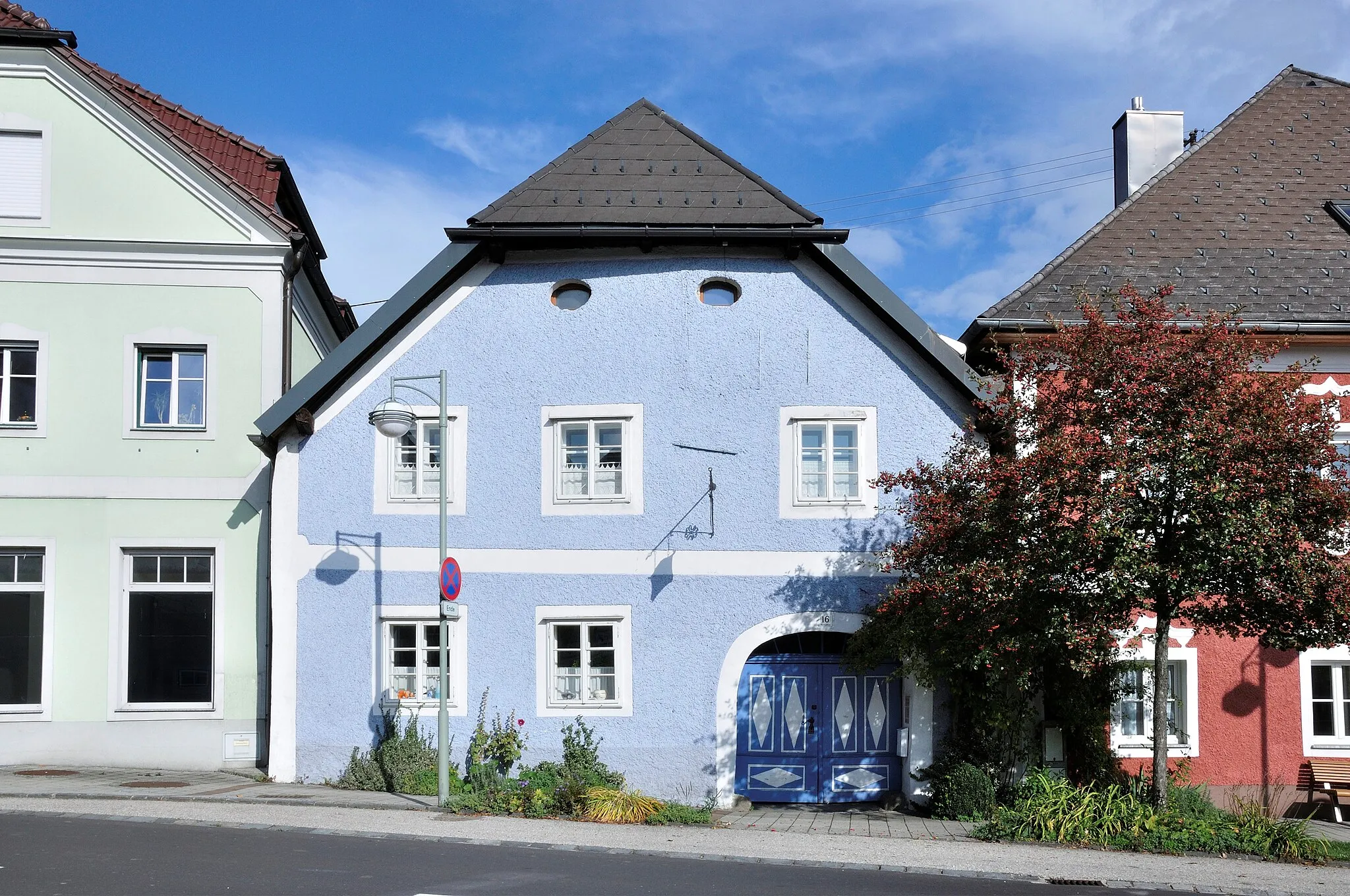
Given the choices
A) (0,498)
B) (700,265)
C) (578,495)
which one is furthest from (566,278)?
(0,498)

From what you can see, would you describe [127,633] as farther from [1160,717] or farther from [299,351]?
[1160,717]

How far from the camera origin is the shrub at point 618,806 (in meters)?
12.4

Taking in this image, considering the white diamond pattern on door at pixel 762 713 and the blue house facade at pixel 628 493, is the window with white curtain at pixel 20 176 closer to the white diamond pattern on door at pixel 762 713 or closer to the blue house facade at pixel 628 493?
the blue house facade at pixel 628 493

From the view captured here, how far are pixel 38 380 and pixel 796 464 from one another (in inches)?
381

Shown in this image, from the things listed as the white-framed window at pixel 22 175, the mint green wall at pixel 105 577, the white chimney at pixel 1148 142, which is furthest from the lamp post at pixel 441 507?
the white chimney at pixel 1148 142

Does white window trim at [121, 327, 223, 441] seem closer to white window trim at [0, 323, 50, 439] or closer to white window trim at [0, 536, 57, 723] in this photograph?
white window trim at [0, 323, 50, 439]

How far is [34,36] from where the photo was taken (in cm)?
1596

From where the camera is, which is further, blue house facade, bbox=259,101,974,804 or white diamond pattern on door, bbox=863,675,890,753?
white diamond pattern on door, bbox=863,675,890,753

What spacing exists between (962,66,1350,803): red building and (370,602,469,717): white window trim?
7.20m

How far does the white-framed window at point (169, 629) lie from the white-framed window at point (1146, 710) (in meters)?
11.0

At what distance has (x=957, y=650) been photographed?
1254 centimetres

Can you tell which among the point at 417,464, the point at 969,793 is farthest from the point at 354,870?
the point at 969,793

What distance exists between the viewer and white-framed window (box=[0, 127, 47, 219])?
15766 mm

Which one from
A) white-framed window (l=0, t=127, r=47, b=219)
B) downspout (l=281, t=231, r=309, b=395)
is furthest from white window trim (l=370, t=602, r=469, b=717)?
white-framed window (l=0, t=127, r=47, b=219)
